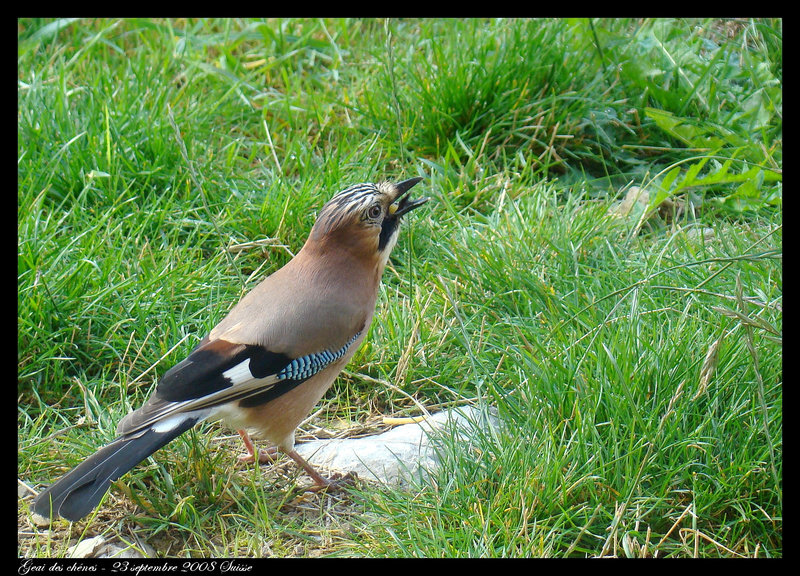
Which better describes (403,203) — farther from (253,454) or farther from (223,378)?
(253,454)

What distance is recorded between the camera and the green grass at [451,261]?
3398 millimetres

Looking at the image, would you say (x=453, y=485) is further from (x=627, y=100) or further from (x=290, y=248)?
(x=627, y=100)

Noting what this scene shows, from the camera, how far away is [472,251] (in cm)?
481

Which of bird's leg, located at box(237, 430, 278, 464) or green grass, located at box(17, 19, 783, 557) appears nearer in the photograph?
green grass, located at box(17, 19, 783, 557)

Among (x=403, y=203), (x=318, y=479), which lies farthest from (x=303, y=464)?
(x=403, y=203)

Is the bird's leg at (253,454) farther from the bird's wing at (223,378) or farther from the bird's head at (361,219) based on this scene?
the bird's head at (361,219)

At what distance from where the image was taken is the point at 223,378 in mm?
3625

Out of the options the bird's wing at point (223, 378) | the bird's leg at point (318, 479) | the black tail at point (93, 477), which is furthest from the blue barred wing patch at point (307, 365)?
the black tail at point (93, 477)

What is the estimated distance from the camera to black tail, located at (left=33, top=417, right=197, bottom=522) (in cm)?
333

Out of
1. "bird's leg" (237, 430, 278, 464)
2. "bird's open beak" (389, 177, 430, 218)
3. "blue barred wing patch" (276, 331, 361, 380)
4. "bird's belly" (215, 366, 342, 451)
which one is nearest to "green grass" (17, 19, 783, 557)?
"bird's leg" (237, 430, 278, 464)

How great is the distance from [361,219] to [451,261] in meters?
0.93

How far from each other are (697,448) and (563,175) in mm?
2561

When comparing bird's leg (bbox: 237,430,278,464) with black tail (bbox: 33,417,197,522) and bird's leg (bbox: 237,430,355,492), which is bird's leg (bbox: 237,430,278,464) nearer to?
bird's leg (bbox: 237,430,355,492)

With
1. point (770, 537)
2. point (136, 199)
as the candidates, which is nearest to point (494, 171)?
point (136, 199)
